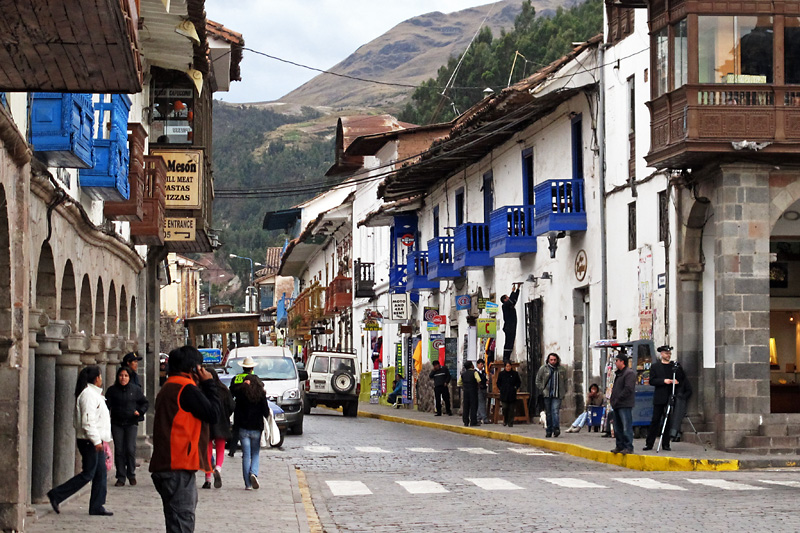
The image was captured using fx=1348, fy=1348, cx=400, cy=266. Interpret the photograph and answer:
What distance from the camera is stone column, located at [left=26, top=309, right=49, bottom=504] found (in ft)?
42.8

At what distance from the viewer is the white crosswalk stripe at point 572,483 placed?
16.5 metres

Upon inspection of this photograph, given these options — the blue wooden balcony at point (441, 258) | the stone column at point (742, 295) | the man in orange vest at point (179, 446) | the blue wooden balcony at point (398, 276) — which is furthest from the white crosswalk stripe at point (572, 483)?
the blue wooden balcony at point (398, 276)

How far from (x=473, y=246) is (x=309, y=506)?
2183cm

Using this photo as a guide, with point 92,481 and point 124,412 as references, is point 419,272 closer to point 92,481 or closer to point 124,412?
point 124,412

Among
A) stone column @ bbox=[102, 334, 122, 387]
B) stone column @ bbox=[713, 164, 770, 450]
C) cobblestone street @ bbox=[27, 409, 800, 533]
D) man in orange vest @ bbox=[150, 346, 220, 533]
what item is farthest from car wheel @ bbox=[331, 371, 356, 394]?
man in orange vest @ bbox=[150, 346, 220, 533]

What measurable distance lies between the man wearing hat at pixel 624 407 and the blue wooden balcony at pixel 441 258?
57.8 feet

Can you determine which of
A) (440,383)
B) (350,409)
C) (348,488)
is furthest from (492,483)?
(350,409)

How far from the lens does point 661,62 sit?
75.2 ft

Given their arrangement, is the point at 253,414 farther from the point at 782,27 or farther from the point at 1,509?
the point at 782,27

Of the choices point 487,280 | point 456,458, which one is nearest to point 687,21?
point 456,458

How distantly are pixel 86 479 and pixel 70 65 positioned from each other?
18.8ft

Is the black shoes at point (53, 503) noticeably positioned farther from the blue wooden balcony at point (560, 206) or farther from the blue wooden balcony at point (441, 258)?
the blue wooden balcony at point (441, 258)

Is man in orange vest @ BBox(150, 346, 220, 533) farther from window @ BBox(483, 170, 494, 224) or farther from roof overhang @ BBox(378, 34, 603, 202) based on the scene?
window @ BBox(483, 170, 494, 224)

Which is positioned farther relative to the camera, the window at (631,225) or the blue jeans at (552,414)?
the window at (631,225)
